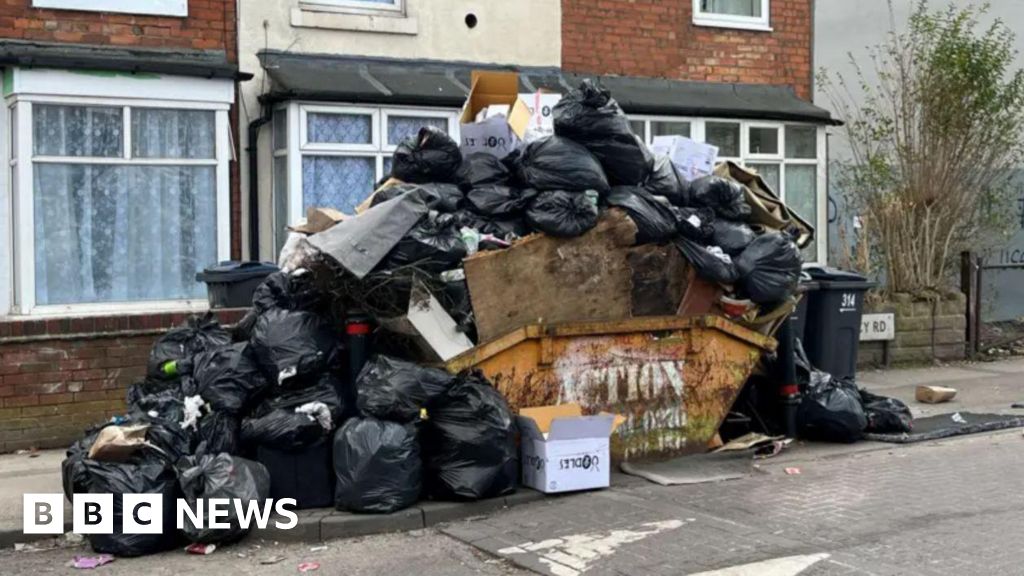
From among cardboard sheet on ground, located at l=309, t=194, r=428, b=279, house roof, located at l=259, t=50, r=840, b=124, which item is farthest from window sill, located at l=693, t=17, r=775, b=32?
cardboard sheet on ground, located at l=309, t=194, r=428, b=279

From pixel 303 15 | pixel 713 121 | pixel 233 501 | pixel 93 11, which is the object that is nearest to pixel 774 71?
pixel 713 121

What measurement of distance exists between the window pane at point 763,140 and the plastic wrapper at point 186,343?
7.14 m

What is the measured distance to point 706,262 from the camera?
7.63m

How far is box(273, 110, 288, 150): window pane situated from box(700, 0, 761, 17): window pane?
5154mm

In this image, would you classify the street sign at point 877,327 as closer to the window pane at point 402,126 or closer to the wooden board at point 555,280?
the window pane at point 402,126

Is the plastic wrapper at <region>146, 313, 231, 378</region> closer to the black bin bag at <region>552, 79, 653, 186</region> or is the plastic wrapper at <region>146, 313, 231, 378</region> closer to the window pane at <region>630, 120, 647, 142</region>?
the black bin bag at <region>552, 79, 653, 186</region>

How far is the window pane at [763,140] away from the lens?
1295 cm

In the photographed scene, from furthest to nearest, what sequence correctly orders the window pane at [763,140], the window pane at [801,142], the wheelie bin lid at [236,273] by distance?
the window pane at [801,142] < the window pane at [763,140] < the wheelie bin lid at [236,273]

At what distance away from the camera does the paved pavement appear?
18.0ft

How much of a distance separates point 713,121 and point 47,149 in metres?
6.79

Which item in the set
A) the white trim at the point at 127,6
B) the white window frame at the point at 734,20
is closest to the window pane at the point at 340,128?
the white trim at the point at 127,6

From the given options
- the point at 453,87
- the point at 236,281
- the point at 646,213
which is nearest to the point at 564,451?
the point at 646,213

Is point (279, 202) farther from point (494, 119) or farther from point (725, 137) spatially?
point (725, 137)

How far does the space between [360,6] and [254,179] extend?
2.02 m
